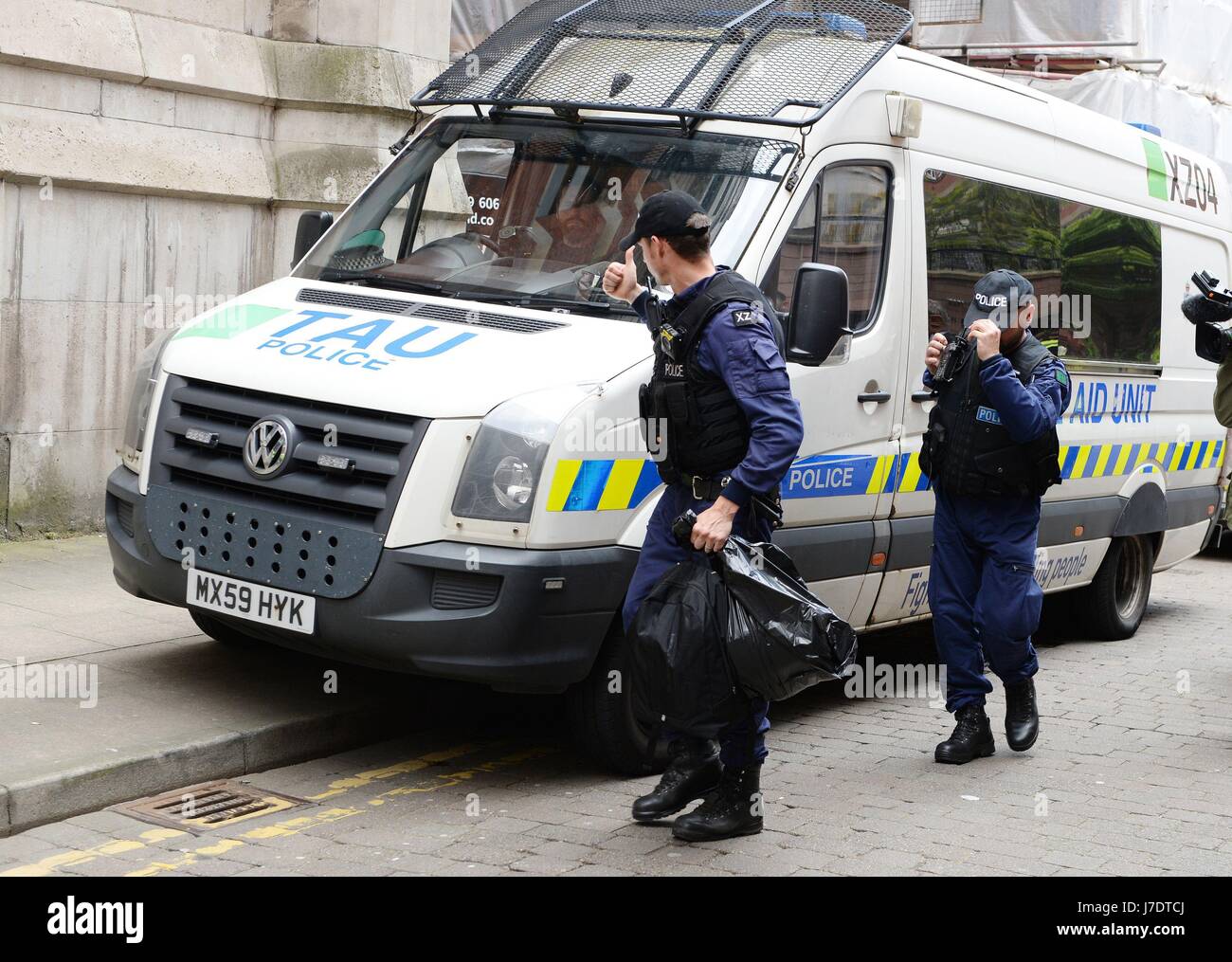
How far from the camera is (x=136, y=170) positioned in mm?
8898

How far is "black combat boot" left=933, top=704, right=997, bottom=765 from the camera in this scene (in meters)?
6.09

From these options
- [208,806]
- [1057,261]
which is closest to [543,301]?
[208,806]

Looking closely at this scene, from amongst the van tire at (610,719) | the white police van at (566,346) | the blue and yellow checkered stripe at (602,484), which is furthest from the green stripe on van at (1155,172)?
the van tire at (610,719)

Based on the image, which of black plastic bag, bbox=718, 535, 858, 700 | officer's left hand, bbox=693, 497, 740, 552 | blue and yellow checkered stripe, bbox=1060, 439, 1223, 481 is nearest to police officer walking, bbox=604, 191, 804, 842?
officer's left hand, bbox=693, 497, 740, 552

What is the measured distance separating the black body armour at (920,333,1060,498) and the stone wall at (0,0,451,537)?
16.3ft

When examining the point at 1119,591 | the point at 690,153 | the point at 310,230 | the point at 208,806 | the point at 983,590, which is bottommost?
the point at 208,806

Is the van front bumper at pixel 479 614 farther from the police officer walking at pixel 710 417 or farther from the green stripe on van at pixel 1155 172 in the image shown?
the green stripe on van at pixel 1155 172

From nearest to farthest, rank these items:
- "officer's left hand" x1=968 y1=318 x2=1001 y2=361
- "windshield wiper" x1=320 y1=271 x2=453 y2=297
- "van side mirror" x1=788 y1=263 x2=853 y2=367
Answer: "van side mirror" x1=788 y1=263 x2=853 y2=367 < "officer's left hand" x1=968 y1=318 x2=1001 y2=361 < "windshield wiper" x1=320 y1=271 x2=453 y2=297

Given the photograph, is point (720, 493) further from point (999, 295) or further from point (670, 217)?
point (999, 295)

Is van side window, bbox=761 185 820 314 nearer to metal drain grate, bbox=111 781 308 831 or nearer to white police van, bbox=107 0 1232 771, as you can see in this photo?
white police van, bbox=107 0 1232 771

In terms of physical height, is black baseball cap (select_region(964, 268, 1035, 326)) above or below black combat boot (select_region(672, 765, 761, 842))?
above

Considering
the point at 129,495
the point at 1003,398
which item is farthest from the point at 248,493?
the point at 1003,398

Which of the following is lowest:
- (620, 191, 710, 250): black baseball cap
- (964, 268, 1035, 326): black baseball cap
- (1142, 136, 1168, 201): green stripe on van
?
(964, 268, 1035, 326): black baseball cap

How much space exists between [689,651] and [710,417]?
27.5 inches
